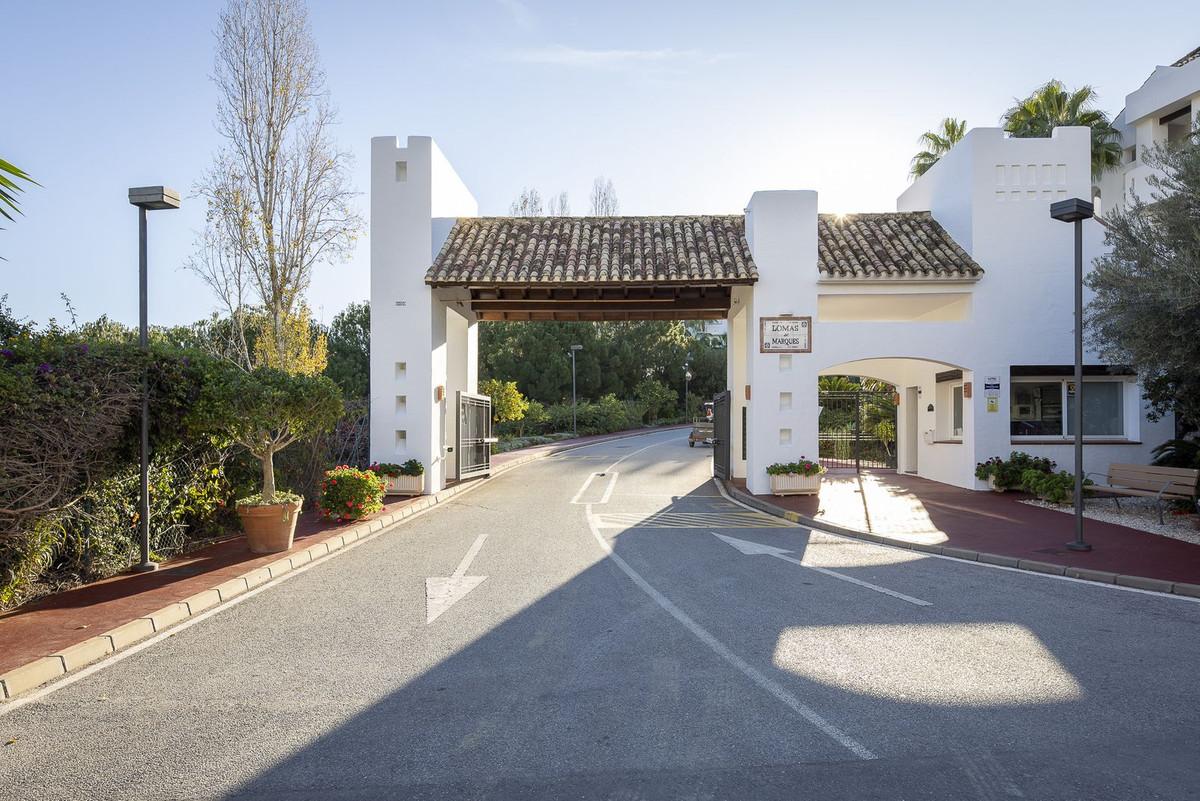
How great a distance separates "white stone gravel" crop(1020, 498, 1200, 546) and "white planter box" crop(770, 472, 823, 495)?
4358mm

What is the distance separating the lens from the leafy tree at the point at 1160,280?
11297mm

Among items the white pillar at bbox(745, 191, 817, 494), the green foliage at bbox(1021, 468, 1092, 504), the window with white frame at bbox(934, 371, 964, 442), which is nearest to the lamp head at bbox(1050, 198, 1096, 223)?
the green foliage at bbox(1021, 468, 1092, 504)

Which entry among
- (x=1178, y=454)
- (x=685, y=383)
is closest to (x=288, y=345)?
(x=1178, y=454)

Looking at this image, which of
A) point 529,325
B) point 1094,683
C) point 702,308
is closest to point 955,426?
point 702,308

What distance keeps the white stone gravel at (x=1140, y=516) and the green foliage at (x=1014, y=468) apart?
1.11m

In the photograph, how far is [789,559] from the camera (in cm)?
1078

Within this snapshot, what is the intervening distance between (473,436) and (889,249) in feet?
39.0

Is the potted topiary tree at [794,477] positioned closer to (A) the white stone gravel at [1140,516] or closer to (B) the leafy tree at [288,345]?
(A) the white stone gravel at [1140,516]

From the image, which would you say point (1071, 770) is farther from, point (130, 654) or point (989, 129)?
point (989, 129)

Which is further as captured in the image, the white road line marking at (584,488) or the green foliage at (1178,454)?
the white road line marking at (584,488)

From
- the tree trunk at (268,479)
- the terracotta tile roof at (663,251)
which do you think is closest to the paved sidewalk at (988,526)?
the terracotta tile roof at (663,251)

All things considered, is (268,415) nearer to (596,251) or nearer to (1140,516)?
(596,251)

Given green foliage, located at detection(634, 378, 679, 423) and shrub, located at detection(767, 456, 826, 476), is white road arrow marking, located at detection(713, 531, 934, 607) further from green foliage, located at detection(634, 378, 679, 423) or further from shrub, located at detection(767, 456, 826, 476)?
green foliage, located at detection(634, 378, 679, 423)

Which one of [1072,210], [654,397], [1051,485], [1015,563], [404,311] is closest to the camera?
[1015,563]
